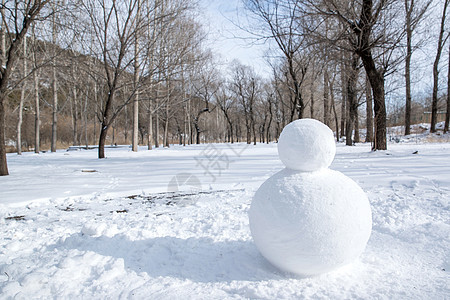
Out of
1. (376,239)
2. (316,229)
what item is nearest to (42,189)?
(316,229)

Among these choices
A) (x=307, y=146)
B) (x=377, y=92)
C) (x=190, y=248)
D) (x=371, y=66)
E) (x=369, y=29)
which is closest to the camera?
(x=307, y=146)

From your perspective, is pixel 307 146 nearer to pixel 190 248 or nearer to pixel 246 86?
pixel 190 248

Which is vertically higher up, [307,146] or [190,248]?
[307,146]

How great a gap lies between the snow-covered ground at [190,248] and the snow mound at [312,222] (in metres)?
0.23

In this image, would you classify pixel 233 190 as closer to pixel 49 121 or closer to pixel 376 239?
pixel 376 239

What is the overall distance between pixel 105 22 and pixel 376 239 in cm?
1472

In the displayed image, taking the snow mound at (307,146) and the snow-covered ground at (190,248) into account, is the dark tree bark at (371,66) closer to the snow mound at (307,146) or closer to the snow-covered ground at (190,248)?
the snow-covered ground at (190,248)

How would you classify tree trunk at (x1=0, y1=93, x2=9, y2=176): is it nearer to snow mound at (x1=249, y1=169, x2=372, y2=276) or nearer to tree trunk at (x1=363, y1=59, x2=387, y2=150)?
snow mound at (x1=249, y1=169, x2=372, y2=276)

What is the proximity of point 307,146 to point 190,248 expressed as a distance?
1.88 meters

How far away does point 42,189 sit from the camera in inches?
257

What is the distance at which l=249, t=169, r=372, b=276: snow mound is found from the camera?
2.28 metres

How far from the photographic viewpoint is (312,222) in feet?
7.43

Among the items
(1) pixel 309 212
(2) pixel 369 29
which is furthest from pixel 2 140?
(2) pixel 369 29

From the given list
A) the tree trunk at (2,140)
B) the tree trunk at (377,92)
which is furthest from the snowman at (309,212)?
the tree trunk at (2,140)
